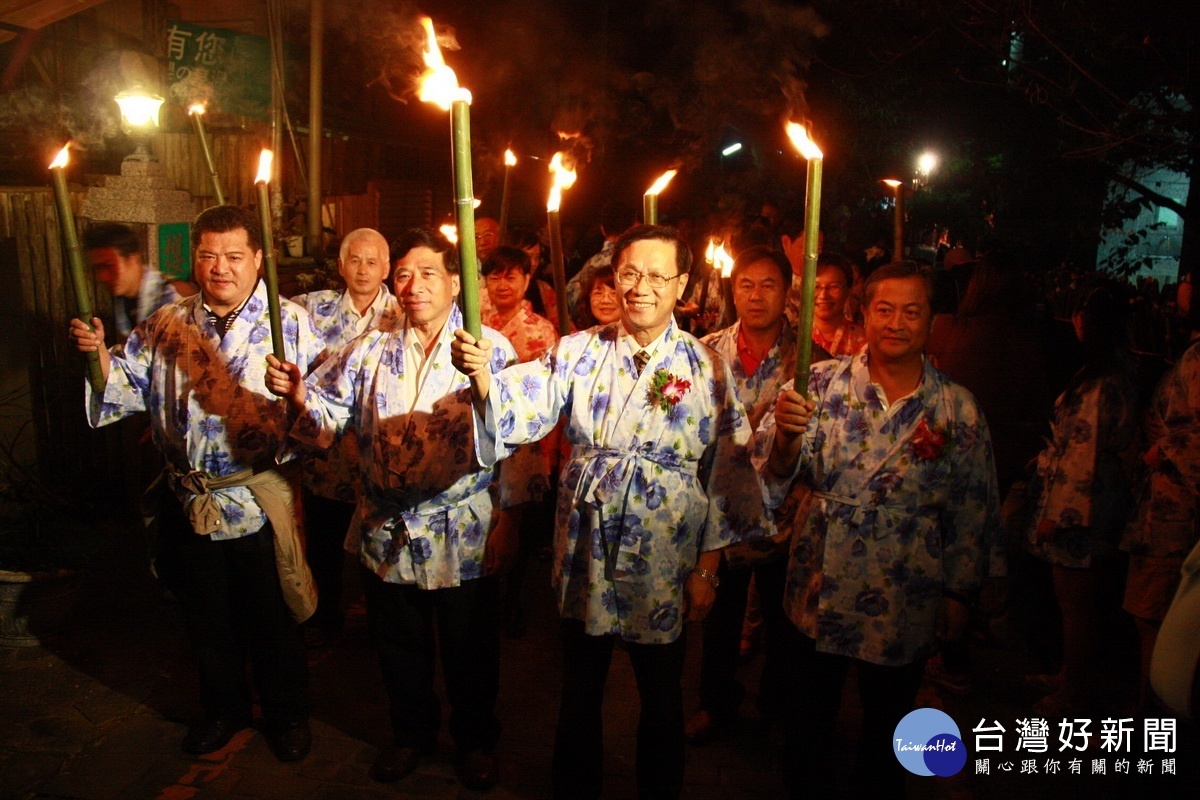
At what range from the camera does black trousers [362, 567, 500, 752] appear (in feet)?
11.7

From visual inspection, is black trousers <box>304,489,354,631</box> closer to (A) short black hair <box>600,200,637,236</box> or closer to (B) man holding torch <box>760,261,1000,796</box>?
(B) man holding torch <box>760,261,1000,796</box>

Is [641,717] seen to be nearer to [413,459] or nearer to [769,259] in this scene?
[413,459]

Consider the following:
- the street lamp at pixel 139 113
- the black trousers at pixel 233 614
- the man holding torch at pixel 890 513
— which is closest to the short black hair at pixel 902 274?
the man holding torch at pixel 890 513

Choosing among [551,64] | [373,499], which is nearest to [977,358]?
[373,499]

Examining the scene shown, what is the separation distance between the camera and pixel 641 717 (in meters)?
3.31

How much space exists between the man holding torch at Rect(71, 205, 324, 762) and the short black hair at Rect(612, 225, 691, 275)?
1.63 meters

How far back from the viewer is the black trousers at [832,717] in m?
3.35

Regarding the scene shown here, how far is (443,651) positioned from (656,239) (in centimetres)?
195

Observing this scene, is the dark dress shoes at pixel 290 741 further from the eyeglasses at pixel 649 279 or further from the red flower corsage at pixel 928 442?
the red flower corsage at pixel 928 442

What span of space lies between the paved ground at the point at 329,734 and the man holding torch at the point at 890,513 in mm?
354

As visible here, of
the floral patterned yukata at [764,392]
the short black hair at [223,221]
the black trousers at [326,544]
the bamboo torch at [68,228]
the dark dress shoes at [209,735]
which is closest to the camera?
the bamboo torch at [68,228]

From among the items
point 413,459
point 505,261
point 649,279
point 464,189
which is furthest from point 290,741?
point 505,261

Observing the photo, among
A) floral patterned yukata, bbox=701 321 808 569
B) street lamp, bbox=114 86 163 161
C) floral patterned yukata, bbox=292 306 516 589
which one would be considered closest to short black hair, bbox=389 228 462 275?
floral patterned yukata, bbox=292 306 516 589

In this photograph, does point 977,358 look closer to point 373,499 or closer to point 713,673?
point 713,673
